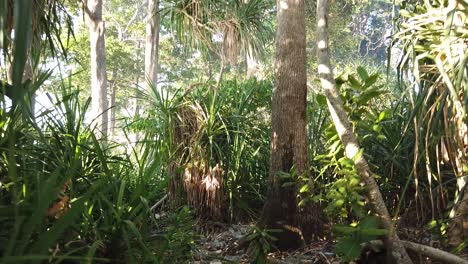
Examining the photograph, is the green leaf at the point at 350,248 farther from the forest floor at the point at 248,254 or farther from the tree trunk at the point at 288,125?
the tree trunk at the point at 288,125

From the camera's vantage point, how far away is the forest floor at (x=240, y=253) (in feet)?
11.2

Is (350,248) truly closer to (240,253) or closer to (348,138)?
(348,138)

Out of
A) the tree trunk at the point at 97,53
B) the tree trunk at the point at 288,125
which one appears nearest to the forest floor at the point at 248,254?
the tree trunk at the point at 288,125

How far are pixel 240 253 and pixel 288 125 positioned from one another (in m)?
1.13

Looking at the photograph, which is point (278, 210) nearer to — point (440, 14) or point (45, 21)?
point (440, 14)

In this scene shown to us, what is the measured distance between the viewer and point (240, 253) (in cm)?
387

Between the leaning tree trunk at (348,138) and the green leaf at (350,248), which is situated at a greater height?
the leaning tree trunk at (348,138)

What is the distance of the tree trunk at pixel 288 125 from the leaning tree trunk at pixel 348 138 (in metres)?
0.64

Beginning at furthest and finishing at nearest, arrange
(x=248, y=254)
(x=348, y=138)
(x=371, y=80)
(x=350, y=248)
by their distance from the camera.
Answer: (x=248, y=254) → (x=371, y=80) → (x=348, y=138) → (x=350, y=248)

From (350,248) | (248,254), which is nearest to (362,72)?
(350,248)

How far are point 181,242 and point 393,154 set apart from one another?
7.18ft

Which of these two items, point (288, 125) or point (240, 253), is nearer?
point (288, 125)

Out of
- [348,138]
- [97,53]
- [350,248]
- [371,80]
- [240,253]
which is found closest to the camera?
[350,248]

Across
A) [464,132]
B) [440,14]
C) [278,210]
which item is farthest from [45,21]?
[464,132]
